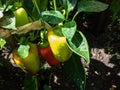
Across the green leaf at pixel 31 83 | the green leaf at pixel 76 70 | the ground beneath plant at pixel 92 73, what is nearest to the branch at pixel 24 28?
the green leaf at pixel 76 70

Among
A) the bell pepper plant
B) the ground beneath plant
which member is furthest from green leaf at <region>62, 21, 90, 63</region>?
the ground beneath plant

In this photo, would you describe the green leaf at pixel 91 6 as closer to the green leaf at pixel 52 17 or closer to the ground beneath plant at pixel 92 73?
the green leaf at pixel 52 17

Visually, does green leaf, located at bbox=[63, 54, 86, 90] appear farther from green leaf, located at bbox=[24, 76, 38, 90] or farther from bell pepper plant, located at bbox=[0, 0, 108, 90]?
green leaf, located at bbox=[24, 76, 38, 90]

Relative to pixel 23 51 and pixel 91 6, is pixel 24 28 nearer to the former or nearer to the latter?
pixel 23 51

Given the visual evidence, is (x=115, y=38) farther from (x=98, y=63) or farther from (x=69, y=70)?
(x=69, y=70)

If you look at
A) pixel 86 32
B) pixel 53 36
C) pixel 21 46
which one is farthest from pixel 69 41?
pixel 86 32

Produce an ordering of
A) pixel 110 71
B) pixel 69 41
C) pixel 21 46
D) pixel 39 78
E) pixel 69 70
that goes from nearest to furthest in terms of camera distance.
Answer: pixel 69 41 → pixel 21 46 → pixel 69 70 → pixel 39 78 → pixel 110 71
